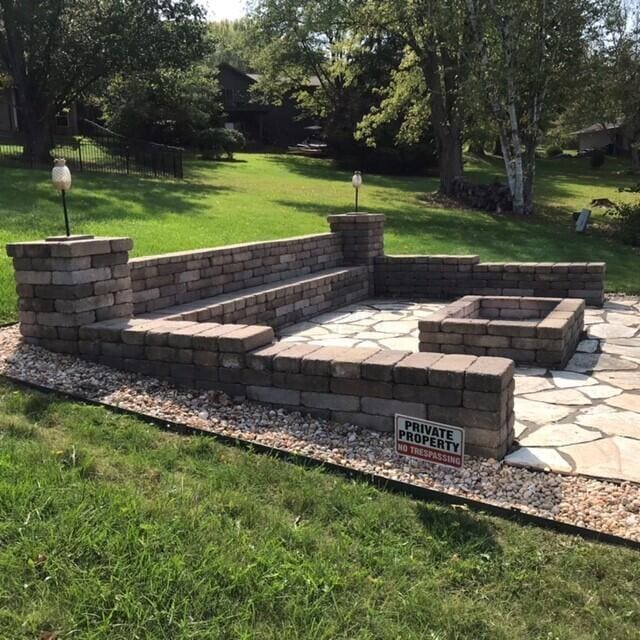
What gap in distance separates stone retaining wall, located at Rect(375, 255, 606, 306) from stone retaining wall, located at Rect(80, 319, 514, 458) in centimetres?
530

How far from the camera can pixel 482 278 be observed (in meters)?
9.04

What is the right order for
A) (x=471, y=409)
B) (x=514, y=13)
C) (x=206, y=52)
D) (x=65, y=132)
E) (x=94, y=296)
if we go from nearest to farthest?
(x=471, y=409)
(x=94, y=296)
(x=514, y=13)
(x=206, y=52)
(x=65, y=132)

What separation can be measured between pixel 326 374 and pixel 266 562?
5.17ft

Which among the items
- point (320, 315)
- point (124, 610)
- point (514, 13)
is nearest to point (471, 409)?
point (124, 610)

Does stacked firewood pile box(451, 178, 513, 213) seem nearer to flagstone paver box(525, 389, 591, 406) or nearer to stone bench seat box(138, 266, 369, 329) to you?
stone bench seat box(138, 266, 369, 329)

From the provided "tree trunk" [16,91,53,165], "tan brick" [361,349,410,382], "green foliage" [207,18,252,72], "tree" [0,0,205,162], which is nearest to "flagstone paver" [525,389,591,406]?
"tan brick" [361,349,410,382]

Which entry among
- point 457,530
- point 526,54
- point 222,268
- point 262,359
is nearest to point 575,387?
point 262,359

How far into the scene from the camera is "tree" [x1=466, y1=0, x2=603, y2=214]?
14539 mm

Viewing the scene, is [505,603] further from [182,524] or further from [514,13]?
[514,13]

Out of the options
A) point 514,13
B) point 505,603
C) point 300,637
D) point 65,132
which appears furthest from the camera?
point 65,132

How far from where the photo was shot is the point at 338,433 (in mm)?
3824

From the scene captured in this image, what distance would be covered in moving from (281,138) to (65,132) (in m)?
14.0

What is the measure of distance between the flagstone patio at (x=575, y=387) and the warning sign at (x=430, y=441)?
54 cm

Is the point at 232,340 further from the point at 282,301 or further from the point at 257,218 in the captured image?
the point at 257,218
